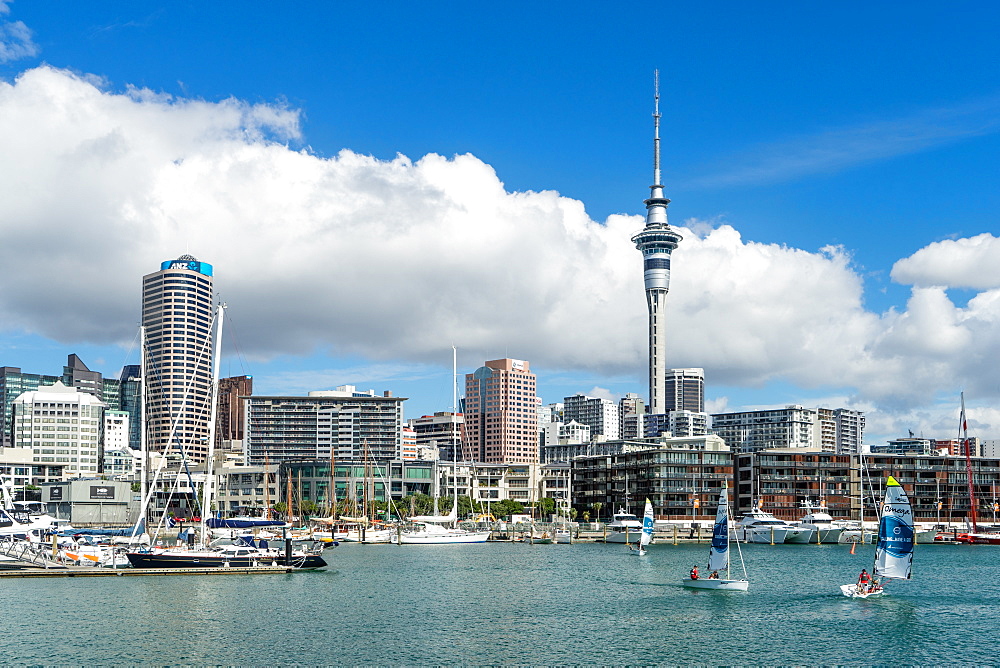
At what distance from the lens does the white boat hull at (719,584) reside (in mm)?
104688

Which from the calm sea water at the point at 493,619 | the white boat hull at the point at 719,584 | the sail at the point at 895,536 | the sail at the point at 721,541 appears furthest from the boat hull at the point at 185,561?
the sail at the point at 895,536

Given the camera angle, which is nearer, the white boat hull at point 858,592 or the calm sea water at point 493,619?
the calm sea water at point 493,619

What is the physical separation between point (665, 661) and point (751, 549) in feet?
403

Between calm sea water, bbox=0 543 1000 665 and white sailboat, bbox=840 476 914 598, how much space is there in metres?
1.82

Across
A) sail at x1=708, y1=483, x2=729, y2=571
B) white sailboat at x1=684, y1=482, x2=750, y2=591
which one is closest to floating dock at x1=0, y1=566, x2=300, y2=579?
white sailboat at x1=684, y1=482, x2=750, y2=591

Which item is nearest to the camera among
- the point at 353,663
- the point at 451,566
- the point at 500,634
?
the point at 353,663

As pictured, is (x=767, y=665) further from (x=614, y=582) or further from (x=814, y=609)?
(x=614, y=582)

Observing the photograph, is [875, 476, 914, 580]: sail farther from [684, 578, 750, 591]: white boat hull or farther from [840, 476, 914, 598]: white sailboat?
[684, 578, 750, 591]: white boat hull

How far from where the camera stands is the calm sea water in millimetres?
69562

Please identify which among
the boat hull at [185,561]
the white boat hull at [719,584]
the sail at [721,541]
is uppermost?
the sail at [721,541]

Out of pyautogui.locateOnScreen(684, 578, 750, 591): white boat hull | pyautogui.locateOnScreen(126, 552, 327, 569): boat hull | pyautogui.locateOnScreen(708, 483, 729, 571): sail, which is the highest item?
pyautogui.locateOnScreen(708, 483, 729, 571): sail

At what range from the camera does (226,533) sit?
7766 inches

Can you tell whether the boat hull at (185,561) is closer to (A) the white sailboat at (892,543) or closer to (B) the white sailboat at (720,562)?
(B) the white sailboat at (720,562)

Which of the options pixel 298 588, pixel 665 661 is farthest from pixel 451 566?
pixel 665 661
